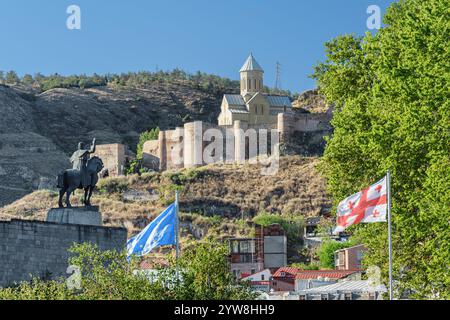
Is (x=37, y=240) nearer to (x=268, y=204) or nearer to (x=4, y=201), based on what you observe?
(x=268, y=204)

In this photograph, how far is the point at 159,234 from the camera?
32.9 metres

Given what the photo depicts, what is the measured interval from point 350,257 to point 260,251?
16434 millimetres

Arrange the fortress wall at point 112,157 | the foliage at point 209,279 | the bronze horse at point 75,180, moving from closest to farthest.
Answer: the foliage at point 209,279
the bronze horse at point 75,180
the fortress wall at point 112,157

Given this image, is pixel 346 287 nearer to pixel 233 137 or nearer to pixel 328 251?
pixel 328 251

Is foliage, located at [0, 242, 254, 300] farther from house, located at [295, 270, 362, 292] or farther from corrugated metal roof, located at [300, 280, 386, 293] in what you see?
house, located at [295, 270, 362, 292]

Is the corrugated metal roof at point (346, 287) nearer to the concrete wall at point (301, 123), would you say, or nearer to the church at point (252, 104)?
the concrete wall at point (301, 123)

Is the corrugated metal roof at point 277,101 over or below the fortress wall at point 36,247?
over

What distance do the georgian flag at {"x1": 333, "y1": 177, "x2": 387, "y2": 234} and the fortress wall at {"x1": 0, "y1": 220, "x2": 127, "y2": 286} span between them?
9825mm

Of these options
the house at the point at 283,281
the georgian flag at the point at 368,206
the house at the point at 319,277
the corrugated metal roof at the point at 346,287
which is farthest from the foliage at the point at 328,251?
the georgian flag at the point at 368,206

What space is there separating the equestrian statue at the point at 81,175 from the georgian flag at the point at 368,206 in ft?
35.7

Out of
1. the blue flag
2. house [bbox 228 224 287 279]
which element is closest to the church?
house [bbox 228 224 287 279]

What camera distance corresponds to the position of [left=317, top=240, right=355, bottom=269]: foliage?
317 feet

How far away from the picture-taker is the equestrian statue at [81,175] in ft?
127
